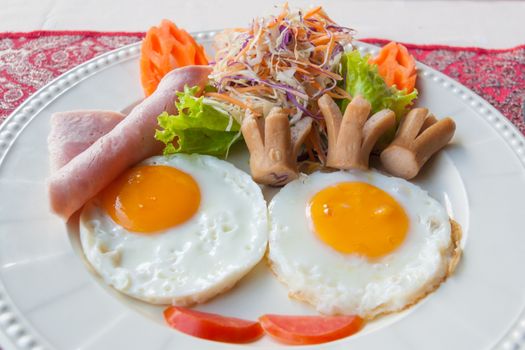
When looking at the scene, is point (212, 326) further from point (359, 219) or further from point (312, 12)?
point (312, 12)

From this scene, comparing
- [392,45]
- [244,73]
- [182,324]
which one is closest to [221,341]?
[182,324]

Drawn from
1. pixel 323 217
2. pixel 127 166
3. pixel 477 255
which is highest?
pixel 127 166

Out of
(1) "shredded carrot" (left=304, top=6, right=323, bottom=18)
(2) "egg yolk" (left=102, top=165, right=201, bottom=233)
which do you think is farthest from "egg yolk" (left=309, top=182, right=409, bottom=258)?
(1) "shredded carrot" (left=304, top=6, right=323, bottom=18)

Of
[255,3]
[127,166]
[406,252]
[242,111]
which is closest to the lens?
[406,252]

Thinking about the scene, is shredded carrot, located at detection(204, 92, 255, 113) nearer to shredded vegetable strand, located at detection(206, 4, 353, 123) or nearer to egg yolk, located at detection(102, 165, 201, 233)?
shredded vegetable strand, located at detection(206, 4, 353, 123)

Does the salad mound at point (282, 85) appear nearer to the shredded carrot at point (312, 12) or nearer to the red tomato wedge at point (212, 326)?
the shredded carrot at point (312, 12)

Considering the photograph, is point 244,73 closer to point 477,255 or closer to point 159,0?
point 477,255
